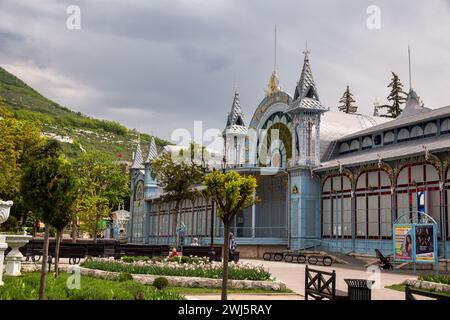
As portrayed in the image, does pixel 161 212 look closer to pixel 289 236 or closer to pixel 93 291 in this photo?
pixel 289 236

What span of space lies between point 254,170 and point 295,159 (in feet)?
10.9

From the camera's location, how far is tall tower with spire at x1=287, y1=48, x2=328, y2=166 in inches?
1558

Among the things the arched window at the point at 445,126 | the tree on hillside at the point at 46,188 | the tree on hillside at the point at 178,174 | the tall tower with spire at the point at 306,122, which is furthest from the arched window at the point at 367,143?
the tree on hillside at the point at 46,188

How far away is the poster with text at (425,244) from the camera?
25.8 meters

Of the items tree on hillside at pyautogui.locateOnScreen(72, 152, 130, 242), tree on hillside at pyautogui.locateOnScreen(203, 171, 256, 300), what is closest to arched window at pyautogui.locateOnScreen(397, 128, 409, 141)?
tree on hillside at pyautogui.locateOnScreen(203, 171, 256, 300)

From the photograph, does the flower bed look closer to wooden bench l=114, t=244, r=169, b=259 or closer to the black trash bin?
the black trash bin

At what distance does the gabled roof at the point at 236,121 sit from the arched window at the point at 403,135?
1708 cm

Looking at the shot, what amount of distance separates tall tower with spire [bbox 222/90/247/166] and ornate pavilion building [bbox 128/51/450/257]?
92 mm

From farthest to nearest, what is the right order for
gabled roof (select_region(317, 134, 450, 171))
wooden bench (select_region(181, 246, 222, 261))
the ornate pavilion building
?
the ornate pavilion building, gabled roof (select_region(317, 134, 450, 171)), wooden bench (select_region(181, 246, 222, 261))

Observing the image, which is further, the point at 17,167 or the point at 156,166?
the point at 17,167

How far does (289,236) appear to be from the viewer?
131 feet

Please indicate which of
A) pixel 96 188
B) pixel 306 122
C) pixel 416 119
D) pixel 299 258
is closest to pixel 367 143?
pixel 306 122

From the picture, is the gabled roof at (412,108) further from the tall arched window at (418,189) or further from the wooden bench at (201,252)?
the wooden bench at (201,252)
